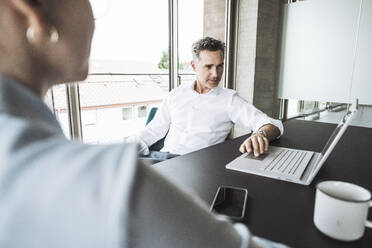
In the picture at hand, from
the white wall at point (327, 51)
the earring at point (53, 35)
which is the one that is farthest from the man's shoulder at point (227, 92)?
the white wall at point (327, 51)

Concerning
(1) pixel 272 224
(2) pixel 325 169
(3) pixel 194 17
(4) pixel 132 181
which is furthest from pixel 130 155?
(3) pixel 194 17

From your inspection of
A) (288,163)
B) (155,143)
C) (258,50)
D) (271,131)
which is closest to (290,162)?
(288,163)

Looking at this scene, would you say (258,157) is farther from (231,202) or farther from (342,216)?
(342,216)

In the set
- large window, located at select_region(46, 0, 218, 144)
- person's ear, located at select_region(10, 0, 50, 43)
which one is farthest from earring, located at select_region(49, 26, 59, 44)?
large window, located at select_region(46, 0, 218, 144)

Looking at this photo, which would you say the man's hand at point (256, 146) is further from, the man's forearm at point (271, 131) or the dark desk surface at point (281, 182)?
the man's forearm at point (271, 131)

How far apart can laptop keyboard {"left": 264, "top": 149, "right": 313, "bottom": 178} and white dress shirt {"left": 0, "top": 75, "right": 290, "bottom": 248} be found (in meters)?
0.74

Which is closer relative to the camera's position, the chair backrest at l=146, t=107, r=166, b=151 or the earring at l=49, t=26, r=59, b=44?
the earring at l=49, t=26, r=59, b=44

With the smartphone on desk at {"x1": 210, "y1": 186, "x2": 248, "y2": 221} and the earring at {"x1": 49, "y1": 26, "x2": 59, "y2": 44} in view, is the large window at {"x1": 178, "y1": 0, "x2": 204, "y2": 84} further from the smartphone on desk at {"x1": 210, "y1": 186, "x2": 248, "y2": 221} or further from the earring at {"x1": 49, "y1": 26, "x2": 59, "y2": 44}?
the earring at {"x1": 49, "y1": 26, "x2": 59, "y2": 44}

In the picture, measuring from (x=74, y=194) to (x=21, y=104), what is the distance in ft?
0.41

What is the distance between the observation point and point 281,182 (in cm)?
80

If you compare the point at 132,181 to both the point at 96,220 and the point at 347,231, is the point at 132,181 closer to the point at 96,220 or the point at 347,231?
the point at 96,220

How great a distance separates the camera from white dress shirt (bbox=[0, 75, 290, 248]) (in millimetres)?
198

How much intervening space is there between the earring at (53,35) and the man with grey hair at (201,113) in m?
1.47

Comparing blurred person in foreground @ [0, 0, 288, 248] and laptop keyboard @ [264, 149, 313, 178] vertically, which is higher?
blurred person in foreground @ [0, 0, 288, 248]
